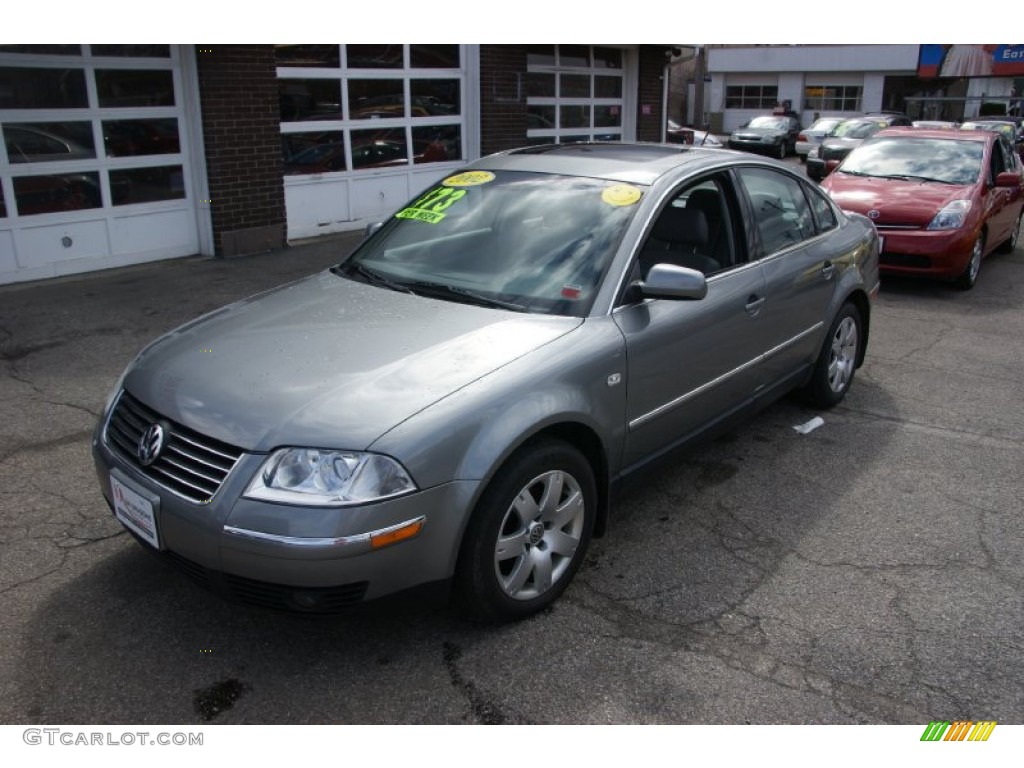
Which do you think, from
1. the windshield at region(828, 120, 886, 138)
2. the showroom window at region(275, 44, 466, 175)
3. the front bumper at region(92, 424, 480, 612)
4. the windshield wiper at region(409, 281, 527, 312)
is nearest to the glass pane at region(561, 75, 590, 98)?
the showroom window at region(275, 44, 466, 175)

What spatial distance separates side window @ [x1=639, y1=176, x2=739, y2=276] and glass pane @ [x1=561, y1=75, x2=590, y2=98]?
32.7 feet

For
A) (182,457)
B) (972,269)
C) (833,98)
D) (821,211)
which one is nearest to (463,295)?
(182,457)

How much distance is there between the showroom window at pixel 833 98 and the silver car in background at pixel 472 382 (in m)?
41.8

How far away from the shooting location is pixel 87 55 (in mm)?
8086

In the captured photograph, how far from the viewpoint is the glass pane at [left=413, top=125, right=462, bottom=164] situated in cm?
1159

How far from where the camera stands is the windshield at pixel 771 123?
27.5 m

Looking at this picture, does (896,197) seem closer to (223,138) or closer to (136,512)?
(223,138)

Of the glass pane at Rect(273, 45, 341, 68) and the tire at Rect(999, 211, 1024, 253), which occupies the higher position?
the glass pane at Rect(273, 45, 341, 68)

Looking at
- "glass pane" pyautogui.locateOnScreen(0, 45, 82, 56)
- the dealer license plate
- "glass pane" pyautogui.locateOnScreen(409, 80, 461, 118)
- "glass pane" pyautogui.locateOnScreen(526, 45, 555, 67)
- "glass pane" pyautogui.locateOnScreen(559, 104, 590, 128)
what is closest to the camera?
the dealer license plate

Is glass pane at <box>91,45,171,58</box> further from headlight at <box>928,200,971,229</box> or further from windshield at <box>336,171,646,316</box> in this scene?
headlight at <box>928,200,971,229</box>

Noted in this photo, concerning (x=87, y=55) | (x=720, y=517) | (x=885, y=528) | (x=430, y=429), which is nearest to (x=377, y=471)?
(x=430, y=429)

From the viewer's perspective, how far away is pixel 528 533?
3.13 metres

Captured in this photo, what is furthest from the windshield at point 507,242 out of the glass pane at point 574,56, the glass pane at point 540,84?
the glass pane at point 574,56

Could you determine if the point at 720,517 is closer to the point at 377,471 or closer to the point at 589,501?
the point at 589,501
